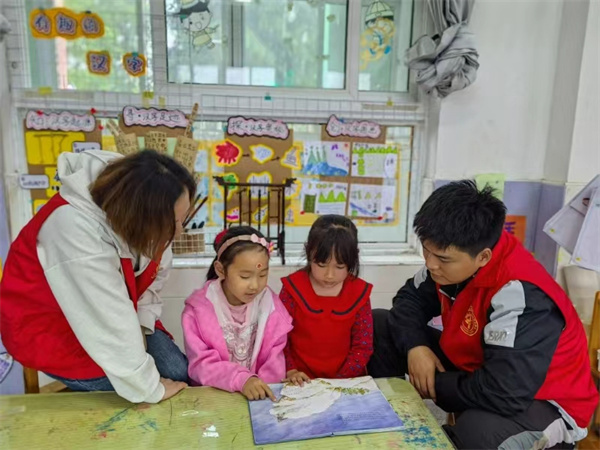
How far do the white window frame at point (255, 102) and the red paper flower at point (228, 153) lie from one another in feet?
0.42

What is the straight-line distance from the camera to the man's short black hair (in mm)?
1163

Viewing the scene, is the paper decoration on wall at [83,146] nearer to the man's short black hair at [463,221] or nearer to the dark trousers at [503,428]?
the man's short black hair at [463,221]

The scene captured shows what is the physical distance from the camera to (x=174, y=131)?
6.80 ft

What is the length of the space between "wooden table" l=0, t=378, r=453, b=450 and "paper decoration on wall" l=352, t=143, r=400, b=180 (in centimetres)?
131

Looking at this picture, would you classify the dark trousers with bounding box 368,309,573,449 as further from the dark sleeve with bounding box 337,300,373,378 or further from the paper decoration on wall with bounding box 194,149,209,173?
the paper decoration on wall with bounding box 194,149,209,173

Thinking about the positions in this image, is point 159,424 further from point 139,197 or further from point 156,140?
point 156,140

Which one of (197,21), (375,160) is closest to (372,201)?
(375,160)

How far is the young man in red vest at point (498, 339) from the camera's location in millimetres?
1102

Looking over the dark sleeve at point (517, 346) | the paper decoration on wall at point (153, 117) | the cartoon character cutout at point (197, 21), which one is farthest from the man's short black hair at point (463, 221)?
the cartoon character cutout at point (197, 21)

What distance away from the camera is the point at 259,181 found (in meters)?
2.17

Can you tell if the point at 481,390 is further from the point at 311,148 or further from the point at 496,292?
the point at 311,148

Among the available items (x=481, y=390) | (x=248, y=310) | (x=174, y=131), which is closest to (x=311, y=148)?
(x=174, y=131)

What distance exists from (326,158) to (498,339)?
1.29 m

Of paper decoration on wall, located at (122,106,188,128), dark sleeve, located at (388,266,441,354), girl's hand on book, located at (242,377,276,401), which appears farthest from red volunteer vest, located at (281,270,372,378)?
paper decoration on wall, located at (122,106,188,128)
